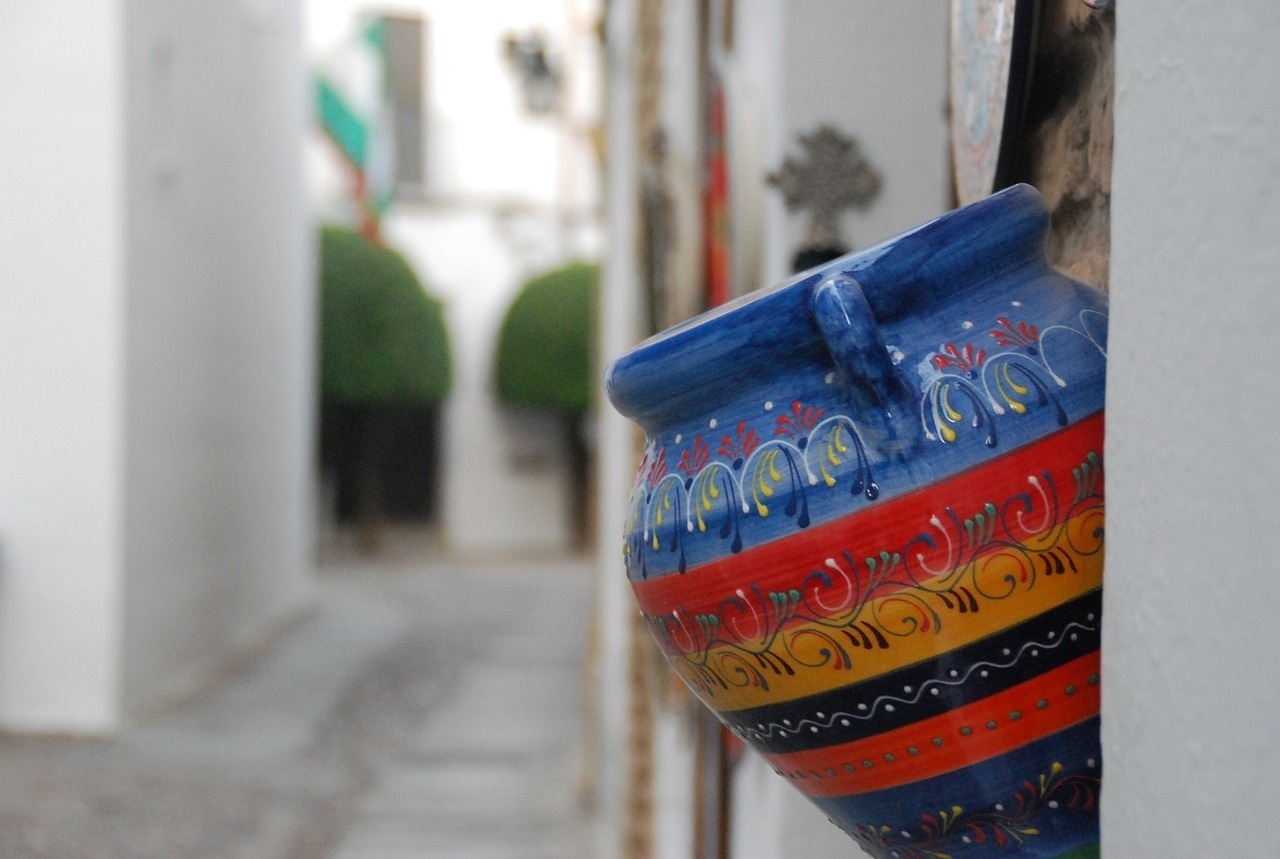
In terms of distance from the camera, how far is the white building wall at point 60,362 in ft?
25.7

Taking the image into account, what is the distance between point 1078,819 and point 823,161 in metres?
1.00

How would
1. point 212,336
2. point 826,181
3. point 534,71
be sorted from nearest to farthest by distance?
point 826,181 → point 534,71 → point 212,336

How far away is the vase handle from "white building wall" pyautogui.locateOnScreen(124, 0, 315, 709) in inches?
309

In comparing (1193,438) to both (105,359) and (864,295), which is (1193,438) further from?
(105,359)

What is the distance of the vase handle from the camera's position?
76cm

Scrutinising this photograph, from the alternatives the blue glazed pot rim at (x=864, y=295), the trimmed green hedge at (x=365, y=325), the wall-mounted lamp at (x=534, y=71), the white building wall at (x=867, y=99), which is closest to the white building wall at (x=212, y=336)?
the wall-mounted lamp at (x=534, y=71)

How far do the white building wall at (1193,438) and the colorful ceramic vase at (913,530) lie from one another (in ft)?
0.21

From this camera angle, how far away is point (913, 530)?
744mm

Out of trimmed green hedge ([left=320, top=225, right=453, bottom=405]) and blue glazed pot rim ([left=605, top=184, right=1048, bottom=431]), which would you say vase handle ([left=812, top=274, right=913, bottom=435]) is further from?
trimmed green hedge ([left=320, top=225, right=453, bottom=405])

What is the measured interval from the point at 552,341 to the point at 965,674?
17063 millimetres

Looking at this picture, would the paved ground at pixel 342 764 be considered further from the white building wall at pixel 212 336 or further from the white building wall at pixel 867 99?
the white building wall at pixel 867 99

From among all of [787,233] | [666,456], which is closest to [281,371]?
[787,233]

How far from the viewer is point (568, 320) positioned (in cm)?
1775

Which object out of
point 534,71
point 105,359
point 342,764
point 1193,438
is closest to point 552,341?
point 534,71
